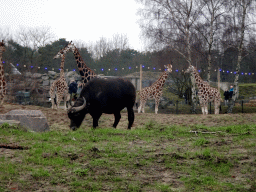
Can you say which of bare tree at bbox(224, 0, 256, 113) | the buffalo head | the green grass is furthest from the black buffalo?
bare tree at bbox(224, 0, 256, 113)

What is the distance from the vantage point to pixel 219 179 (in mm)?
4230

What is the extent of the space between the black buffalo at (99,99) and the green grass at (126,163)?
46.1 inches

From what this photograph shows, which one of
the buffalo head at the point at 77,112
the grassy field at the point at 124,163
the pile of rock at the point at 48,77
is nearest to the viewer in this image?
the grassy field at the point at 124,163

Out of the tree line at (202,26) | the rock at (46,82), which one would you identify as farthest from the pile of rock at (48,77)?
the tree line at (202,26)

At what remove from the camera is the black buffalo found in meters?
8.14

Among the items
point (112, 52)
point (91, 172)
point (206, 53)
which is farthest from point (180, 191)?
point (112, 52)

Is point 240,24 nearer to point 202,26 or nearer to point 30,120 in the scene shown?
point 202,26

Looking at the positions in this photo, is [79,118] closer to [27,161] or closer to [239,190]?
[27,161]

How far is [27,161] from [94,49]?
39.1 metres

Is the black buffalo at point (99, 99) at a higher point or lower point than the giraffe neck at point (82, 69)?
lower

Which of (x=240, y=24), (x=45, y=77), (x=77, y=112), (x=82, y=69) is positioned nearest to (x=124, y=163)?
(x=77, y=112)

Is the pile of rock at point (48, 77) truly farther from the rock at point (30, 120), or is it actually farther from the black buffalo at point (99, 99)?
the black buffalo at point (99, 99)

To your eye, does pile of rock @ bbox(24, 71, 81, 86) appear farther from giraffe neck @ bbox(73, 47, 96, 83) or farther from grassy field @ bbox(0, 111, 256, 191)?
grassy field @ bbox(0, 111, 256, 191)

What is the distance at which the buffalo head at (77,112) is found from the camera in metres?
7.96
